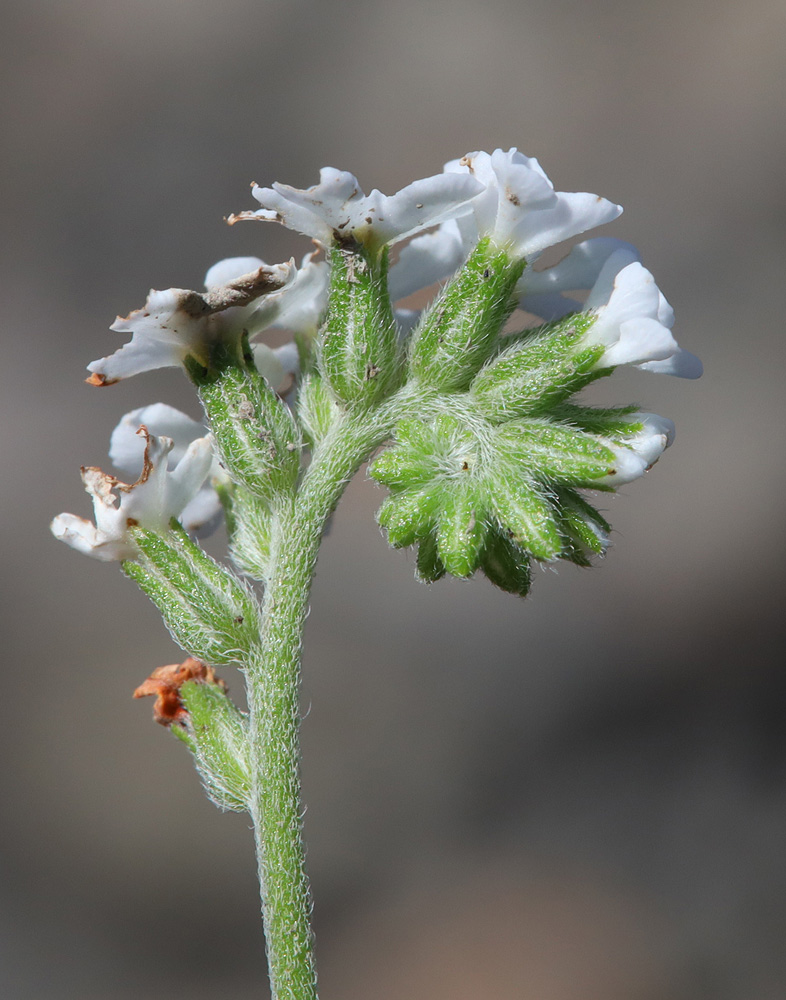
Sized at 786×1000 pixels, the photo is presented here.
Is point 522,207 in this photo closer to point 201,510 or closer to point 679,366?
point 679,366

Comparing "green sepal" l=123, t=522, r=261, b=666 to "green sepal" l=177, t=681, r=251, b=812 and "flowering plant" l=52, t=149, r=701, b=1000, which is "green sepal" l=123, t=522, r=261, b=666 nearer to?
"flowering plant" l=52, t=149, r=701, b=1000

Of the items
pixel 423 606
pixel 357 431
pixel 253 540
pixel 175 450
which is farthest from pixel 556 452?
pixel 423 606

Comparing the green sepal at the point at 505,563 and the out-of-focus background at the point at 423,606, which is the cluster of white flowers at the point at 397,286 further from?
the out-of-focus background at the point at 423,606

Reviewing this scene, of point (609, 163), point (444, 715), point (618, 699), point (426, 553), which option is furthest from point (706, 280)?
point (426, 553)

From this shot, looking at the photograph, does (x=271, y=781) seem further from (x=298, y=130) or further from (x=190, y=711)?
(x=298, y=130)

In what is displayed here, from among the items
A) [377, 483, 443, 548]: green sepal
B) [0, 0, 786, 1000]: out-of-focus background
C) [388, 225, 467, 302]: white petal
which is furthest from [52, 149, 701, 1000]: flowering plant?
[0, 0, 786, 1000]: out-of-focus background

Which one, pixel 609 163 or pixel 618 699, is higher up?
pixel 609 163
